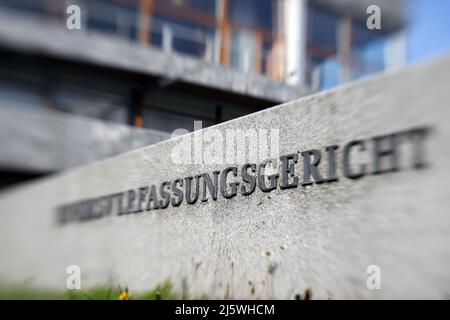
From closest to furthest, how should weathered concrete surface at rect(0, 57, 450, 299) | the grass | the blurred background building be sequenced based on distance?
weathered concrete surface at rect(0, 57, 450, 299) → the grass → the blurred background building

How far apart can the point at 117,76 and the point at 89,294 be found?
880cm

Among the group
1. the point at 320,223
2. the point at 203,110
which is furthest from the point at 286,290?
the point at 203,110

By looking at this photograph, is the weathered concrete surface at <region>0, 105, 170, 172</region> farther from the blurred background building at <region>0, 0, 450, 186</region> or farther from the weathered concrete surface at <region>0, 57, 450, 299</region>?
the weathered concrete surface at <region>0, 57, 450, 299</region>

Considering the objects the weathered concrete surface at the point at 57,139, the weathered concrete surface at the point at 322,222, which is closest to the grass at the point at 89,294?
the weathered concrete surface at the point at 322,222

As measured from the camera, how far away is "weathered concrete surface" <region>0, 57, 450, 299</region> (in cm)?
480

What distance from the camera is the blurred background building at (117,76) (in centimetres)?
1481

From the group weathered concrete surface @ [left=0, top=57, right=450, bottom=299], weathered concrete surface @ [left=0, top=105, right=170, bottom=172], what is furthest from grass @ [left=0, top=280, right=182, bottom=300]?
weathered concrete surface @ [left=0, top=105, right=170, bottom=172]

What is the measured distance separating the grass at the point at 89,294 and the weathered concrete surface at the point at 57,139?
13.8 ft

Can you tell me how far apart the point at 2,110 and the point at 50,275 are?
5.17 meters

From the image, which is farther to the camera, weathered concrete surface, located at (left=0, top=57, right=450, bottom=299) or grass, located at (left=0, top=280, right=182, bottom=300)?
grass, located at (left=0, top=280, right=182, bottom=300)

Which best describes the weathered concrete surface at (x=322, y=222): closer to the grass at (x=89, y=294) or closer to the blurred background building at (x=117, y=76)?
the grass at (x=89, y=294)

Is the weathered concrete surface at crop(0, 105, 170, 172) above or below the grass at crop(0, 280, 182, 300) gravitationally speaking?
above

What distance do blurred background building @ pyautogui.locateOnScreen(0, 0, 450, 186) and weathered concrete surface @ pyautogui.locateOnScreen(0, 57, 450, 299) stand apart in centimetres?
502
